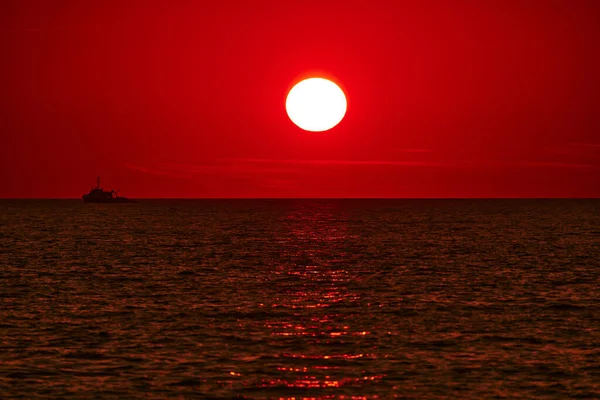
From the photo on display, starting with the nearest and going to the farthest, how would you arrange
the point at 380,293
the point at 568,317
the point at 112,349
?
the point at 112,349 → the point at 568,317 → the point at 380,293

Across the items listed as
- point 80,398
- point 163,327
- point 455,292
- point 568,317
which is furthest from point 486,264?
point 80,398

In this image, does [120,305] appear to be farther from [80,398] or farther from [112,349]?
[80,398]

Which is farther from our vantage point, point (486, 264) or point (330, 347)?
point (486, 264)

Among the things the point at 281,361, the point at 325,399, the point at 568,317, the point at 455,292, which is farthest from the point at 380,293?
the point at 325,399

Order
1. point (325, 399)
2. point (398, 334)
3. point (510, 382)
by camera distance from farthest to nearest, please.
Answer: point (398, 334)
point (510, 382)
point (325, 399)

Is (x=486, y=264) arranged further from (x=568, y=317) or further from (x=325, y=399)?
(x=325, y=399)

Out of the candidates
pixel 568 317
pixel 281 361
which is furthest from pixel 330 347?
pixel 568 317

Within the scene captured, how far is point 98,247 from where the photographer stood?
90.8m

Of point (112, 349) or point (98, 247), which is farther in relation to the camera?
point (98, 247)

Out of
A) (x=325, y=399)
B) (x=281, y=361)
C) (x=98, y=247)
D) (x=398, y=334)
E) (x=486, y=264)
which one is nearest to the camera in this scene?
(x=325, y=399)

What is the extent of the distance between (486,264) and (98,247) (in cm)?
4473

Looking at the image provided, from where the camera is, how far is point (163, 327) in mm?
33906

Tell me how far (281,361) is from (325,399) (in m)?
5.03

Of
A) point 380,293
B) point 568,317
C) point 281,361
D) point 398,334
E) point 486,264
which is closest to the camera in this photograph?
point 281,361
